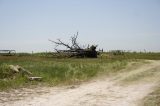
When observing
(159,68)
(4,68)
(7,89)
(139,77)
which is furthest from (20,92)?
(159,68)

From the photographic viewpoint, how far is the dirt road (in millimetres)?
12688

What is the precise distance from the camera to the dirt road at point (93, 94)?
12688mm

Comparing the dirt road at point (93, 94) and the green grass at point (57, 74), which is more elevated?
the green grass at point (57, 74)

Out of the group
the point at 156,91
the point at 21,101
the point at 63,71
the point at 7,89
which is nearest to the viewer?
the point at 21,101

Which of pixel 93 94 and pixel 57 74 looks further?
pixel 57 74

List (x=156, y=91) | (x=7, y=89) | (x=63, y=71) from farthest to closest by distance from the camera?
(x=63, y=71), (x=7, y=89), (x=156, y=91)

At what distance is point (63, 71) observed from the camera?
868 inches

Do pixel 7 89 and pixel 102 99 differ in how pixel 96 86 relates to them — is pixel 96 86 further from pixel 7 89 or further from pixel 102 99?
pixel 7 89

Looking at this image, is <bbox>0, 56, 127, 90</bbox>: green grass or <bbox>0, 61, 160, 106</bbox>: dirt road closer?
<bbox>0, 61, 160, 106</bbox>: dirt road

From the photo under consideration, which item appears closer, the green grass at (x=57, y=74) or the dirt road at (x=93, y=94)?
the dirt road at (x=93, y=94)

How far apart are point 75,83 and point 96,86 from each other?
2.04 metres

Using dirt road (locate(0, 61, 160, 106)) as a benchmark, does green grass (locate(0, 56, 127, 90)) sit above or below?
above

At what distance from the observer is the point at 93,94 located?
1461 centimetres

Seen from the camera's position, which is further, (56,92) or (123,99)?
(56,92)
